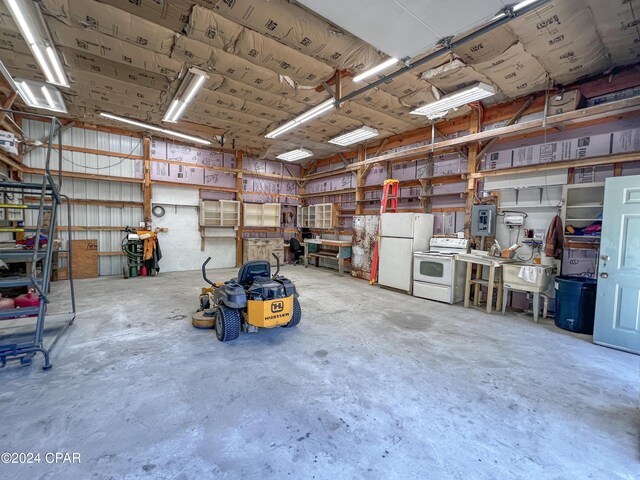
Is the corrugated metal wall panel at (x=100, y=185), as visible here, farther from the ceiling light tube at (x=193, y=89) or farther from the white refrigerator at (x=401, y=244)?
the white refrigerator at (x=401, y=244)

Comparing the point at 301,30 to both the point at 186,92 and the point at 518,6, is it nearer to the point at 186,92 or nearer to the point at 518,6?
the point at 518,6

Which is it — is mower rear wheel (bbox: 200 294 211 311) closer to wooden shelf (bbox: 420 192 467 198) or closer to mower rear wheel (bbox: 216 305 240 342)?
mower rear wheel (bbox: 216 305 240 342)

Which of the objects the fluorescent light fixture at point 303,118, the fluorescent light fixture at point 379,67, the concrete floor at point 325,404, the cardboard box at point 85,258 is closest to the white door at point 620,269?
the concrete floor at point 325,404

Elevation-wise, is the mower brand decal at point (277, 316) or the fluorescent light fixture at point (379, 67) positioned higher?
the fluorescent light fixture at point (379, 67)

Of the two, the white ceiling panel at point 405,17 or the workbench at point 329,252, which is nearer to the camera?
the white ceiling panel at point 405,17

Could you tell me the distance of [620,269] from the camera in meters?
3.30

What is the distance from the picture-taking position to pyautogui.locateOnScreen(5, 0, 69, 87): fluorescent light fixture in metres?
2.73

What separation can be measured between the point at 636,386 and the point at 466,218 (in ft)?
11.7

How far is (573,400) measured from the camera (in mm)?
2311

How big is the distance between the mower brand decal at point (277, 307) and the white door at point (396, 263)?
350 centimetres

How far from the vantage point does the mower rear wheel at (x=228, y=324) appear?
3.25m

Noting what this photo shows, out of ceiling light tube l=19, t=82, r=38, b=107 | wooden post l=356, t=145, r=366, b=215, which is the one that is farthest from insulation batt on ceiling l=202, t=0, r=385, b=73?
wooden post l=356, t=145, r=366, b=215

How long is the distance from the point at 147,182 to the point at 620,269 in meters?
9.51

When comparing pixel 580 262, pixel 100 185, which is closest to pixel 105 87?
pixel 100 185
